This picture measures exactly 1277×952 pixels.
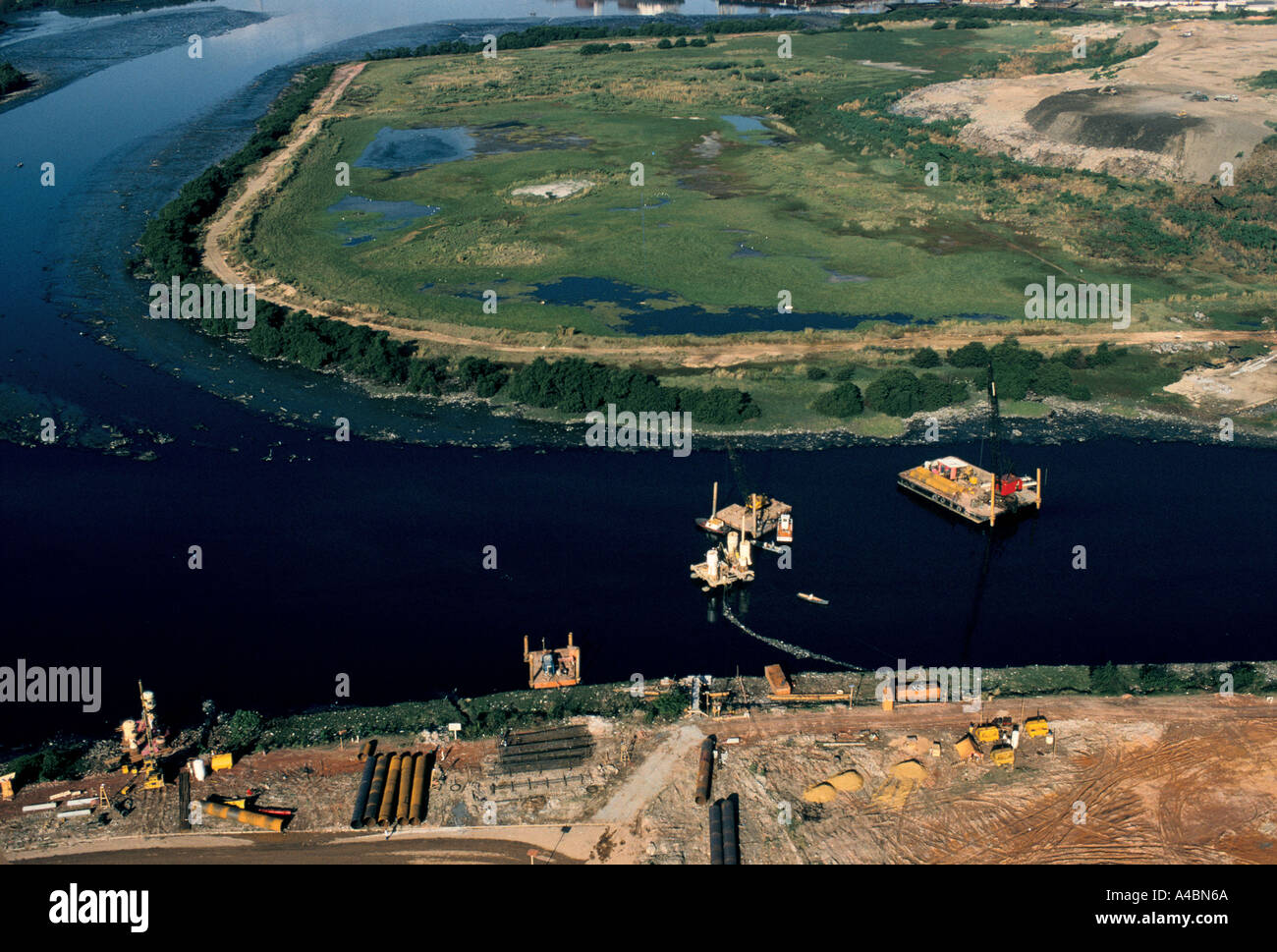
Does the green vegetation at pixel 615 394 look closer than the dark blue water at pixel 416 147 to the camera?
Yes

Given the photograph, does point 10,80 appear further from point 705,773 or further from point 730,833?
point 730,833

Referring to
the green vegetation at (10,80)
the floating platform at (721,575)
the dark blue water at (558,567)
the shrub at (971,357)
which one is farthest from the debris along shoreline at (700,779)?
the green vegetation at (10,80)

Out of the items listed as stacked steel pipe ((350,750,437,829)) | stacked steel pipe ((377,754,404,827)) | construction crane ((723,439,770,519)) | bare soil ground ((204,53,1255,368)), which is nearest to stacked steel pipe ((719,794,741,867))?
stacked steel pipe ((350,750,437,829))

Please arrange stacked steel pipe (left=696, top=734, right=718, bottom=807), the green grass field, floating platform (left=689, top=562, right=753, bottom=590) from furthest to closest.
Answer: the green grass field, floating platform (left=689, top=562, right=753, bottom=590), stacked steel pipe (left=696, top=734, right=718, bottom=807)

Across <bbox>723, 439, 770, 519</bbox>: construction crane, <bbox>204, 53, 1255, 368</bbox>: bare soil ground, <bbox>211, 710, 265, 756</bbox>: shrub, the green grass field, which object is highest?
the green grass field

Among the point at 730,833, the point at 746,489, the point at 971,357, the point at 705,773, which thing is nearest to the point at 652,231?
the point at 971,357

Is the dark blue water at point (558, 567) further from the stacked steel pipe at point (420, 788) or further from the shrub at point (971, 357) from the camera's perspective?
the shrub at point (971, 357)

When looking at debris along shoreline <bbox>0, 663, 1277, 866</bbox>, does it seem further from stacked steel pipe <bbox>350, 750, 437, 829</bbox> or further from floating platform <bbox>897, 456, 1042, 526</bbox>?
floating platform <bbox>897, 456, 1042, 526</bbox>
